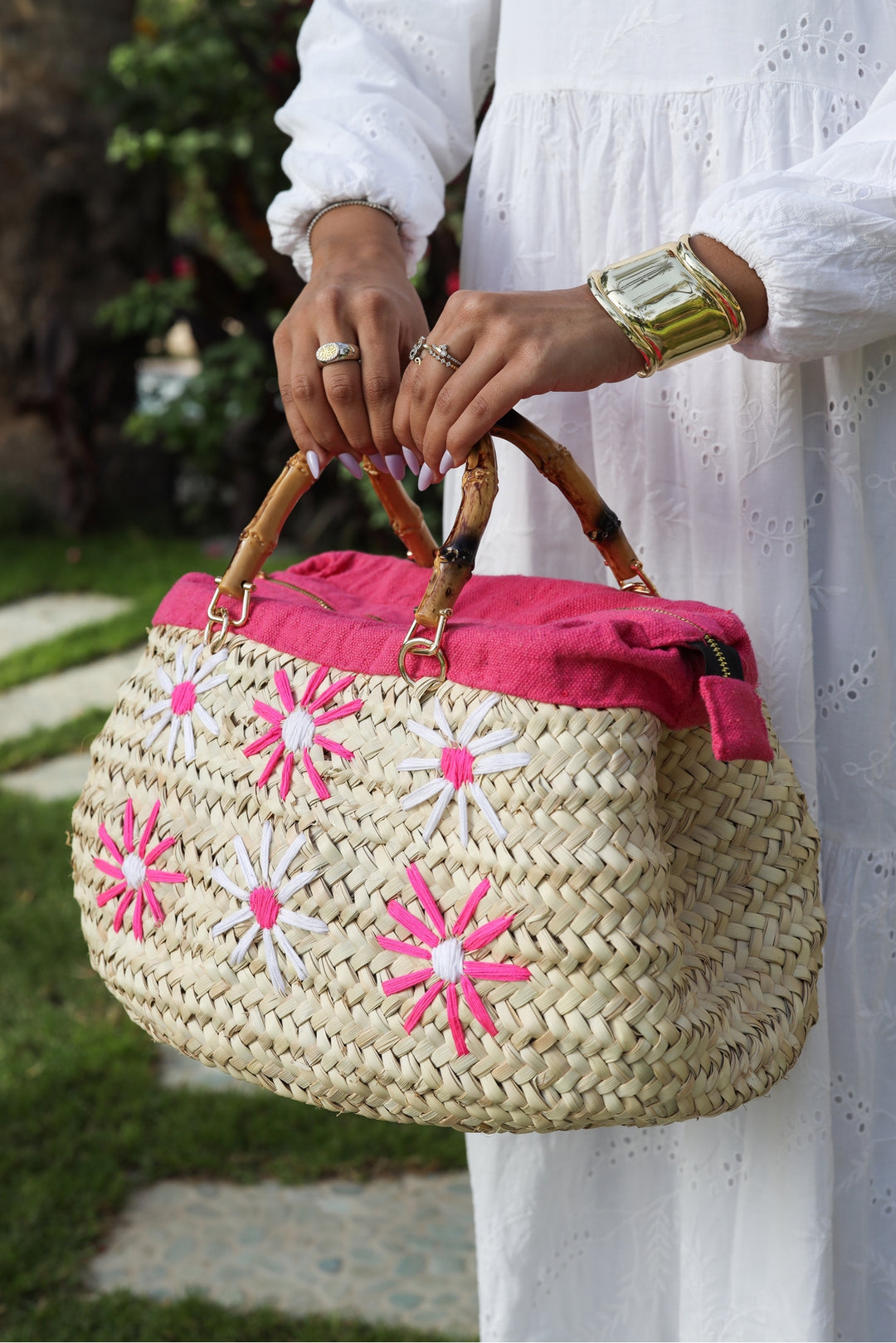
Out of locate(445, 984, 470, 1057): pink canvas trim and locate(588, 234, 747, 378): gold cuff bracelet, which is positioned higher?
locate(588, 234, 747, 378): gold cuff bracelet

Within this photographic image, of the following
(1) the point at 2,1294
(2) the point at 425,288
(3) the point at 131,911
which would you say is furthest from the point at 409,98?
(2) the point at 425,288

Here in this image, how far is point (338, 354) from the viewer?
937mm

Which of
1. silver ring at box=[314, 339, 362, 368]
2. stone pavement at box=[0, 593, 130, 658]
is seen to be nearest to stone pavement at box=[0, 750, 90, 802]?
stone pavement at box=[0, 593, 130, 658]

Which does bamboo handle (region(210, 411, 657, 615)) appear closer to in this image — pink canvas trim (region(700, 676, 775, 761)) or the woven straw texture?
the woven straw texture

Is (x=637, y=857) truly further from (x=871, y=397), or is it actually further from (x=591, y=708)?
(x=871, y=397)

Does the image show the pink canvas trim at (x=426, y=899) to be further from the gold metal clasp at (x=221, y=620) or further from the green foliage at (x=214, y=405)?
the green foliage at (x=214, y=405)

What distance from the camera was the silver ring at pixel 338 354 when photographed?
0.94m

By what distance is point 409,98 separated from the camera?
1157mm

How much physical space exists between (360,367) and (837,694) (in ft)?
1.69

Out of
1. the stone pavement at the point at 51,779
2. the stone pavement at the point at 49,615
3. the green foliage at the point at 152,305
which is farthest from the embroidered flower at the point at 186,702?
the green foliage at the point at 152,305

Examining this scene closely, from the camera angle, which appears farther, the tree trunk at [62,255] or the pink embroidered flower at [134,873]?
the tree trunk at [62,255]

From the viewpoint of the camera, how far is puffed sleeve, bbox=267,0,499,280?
3.58ft

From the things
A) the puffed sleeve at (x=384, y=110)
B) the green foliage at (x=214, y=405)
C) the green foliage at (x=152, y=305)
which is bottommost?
the puffed sleeve at (x=384, y=110)

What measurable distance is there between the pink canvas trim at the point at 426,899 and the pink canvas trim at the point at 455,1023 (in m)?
0.04
